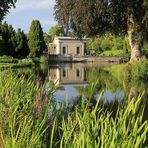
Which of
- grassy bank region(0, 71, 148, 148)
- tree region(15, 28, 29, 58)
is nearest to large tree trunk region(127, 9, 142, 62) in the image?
grassy bank region(0, 71, 148, 148)

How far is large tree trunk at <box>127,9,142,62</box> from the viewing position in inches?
1116

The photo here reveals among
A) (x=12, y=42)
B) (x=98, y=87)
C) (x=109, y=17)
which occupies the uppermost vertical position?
(x=109, y=17)

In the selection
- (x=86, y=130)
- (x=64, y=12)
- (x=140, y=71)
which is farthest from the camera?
(x=64, y=12)

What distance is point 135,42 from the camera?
2983cm

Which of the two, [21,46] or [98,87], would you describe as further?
[21,46]

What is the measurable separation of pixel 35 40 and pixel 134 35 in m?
33.8

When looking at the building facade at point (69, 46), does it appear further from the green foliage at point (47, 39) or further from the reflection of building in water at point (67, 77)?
the reflection of building in water at point (67, 77)

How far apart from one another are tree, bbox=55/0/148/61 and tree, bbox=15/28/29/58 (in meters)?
27.9

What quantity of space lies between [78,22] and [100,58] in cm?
4097

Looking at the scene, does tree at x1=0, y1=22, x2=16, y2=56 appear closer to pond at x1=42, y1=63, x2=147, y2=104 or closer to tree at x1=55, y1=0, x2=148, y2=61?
tree at x1=55, y1=0, x2=148, y2=61

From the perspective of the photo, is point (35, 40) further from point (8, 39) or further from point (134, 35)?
point (134, 35)

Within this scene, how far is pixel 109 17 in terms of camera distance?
29.5 m

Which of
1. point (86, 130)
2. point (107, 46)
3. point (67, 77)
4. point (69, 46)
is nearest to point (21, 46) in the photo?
point (69, 46)

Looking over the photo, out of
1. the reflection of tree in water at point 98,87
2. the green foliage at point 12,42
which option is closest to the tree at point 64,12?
the reflection of tree in water at point 98,87
